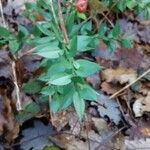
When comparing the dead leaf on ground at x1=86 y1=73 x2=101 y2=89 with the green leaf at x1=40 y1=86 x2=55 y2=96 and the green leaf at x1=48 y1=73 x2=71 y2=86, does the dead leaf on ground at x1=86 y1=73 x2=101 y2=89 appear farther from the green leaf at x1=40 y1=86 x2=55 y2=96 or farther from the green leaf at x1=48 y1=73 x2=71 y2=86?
the green leaf at x1=48 y1=73 x2=71 y2=86

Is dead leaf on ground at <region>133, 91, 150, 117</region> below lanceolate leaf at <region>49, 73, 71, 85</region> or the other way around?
below

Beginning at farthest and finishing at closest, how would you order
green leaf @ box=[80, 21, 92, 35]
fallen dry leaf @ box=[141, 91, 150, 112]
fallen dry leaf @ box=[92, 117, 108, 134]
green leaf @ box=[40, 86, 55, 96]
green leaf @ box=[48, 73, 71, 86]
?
fallen dry leaf @ box=[141, 91, 150, 112] → fallen dry leaf @ box=[92, 117, 108, 134] → green leaf @ box=[80, 21, 92, 35] → green leaf @ box=[40, 86, 55, 96] → green leaf @ box=[48, 73, 71, 86]

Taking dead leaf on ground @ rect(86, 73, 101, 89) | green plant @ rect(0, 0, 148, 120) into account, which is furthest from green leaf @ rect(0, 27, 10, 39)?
dead leaf on ground @ rect(86, 73, 101, 89)

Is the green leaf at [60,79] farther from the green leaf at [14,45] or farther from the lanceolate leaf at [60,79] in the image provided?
the green leaf at [14,45]

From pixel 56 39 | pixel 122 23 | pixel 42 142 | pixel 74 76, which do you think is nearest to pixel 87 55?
pixel 122 23

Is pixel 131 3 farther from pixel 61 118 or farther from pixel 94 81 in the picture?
pixel 61 118

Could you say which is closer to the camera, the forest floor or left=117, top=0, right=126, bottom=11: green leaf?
the forest floor
